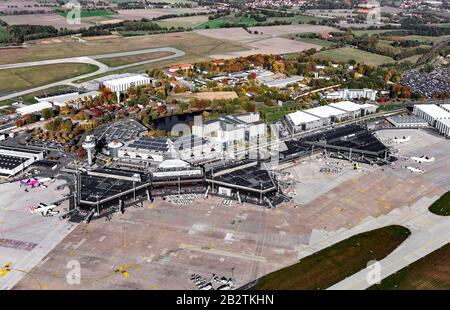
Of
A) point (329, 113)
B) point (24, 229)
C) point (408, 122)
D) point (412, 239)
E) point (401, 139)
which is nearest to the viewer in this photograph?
point (412, 239)

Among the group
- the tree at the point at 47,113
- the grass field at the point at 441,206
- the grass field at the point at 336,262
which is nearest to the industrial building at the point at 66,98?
the tree at the point at 47,113

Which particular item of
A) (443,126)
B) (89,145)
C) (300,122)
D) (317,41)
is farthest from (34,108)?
(317,41)

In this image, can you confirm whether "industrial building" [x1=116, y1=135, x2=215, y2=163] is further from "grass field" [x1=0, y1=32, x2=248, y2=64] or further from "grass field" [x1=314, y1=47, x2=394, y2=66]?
"grass field" [x1=314, y1=47, x2=394, y2=66]

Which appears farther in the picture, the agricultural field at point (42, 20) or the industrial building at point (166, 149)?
the agricultural field at point (42, 20)

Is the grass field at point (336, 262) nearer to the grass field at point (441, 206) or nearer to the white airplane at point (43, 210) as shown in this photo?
the grass field at point (441, 206)

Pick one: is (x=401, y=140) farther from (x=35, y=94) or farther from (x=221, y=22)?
(x=221, y=22)

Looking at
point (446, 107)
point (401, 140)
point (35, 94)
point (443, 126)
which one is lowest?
point (35, 94)
